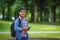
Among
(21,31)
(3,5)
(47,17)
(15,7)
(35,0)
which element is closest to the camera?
(21,31)

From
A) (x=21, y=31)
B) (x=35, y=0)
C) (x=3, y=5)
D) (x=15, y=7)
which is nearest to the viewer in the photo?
(x=21, y=31)

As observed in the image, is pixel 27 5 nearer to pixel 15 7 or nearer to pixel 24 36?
pixel 15 7

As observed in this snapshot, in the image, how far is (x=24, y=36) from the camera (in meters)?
6.72

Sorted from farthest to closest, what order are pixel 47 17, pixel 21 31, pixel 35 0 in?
1. pixel 47 17
2. pixel 35 0
3. pixel 21 31

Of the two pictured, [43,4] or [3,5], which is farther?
[43,4]

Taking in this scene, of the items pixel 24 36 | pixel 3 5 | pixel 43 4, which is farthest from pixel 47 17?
pixel 24 36

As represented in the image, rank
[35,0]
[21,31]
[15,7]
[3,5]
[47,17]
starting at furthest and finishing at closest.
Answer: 1. [47,17]
2. [35,0]
3. [3,5]
4. [15,7]
5. [21,31]

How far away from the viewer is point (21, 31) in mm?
6590

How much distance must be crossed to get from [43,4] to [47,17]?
104 ft

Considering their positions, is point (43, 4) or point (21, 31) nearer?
point (21, 31)

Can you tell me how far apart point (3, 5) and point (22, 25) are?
779 centimetres

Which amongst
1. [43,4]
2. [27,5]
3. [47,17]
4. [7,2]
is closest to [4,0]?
[7,2]

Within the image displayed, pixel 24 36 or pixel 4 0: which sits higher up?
pixel 4 0

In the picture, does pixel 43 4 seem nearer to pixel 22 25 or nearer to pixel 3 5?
pixel 3 5
